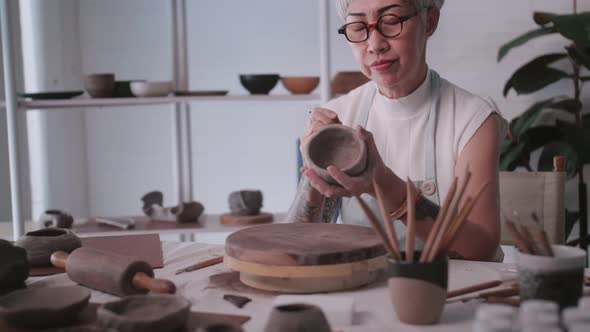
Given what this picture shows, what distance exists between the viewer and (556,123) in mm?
3271

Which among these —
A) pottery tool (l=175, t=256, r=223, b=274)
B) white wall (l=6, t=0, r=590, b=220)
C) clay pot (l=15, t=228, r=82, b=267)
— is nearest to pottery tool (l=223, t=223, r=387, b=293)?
pottery tool (l=175, t=256, r=223, b=274)

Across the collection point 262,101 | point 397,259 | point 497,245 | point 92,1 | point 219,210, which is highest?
point 92,1

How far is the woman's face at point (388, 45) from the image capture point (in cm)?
182

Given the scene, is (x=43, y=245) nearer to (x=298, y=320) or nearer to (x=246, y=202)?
(x=298, y=320)

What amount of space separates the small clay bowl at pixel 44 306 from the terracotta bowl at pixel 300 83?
85.4 inches

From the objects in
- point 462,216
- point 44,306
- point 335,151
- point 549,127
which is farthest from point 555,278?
point 549,127

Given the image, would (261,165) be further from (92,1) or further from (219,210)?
(92,1)

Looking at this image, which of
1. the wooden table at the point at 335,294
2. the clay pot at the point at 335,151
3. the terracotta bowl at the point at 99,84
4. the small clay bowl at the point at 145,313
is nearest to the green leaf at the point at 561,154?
the wooden table at the point at 335,294

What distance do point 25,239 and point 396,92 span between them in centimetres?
106

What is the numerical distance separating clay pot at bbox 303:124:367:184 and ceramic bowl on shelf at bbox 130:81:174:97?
1882 mm

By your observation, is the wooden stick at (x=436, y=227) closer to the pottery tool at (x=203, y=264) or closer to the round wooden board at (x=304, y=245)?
the round wooden board at (x=304, y=245)

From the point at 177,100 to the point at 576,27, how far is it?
180 cm

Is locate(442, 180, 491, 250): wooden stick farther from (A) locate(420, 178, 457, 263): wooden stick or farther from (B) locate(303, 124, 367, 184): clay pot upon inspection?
(B) locate(303, 124, 367, 184): clay pot

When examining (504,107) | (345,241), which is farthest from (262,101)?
(345,241)
